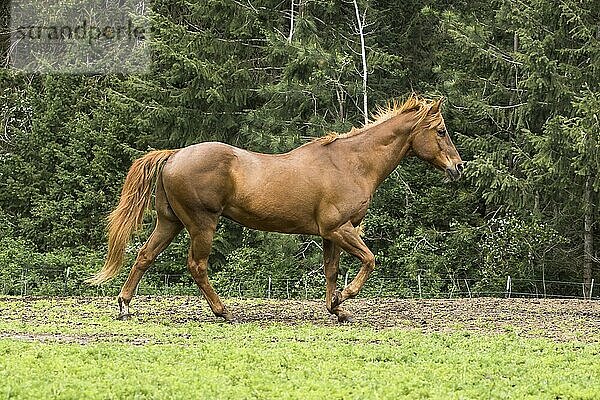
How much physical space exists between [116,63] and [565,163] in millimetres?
12381

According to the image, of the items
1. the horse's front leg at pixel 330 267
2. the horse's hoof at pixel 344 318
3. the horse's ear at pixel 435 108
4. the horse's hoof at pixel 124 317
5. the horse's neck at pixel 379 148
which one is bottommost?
the horse's hoof at pixel 124 317

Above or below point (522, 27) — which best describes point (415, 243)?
below

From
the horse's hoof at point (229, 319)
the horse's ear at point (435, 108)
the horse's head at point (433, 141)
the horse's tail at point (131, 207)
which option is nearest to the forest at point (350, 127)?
the horse's head at point (433, 141)

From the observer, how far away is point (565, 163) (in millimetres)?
15086

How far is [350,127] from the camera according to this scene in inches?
712

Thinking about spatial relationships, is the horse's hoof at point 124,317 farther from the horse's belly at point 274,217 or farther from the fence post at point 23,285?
the fence post at point 23,285

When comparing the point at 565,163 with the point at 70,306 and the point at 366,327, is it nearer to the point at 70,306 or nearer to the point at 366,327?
the point at 366,327

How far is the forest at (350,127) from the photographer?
53.1ft

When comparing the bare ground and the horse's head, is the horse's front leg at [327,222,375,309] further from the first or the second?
the horse's head

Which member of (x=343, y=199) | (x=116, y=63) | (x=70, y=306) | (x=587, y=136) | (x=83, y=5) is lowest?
(x=70, y=306)

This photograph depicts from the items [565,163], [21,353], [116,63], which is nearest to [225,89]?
[116,63]

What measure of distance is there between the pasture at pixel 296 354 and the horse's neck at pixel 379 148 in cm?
160

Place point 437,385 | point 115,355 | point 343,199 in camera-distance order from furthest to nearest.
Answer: point 343,199
point 115,355
point 437,385

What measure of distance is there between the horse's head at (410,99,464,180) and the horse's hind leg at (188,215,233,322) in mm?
2425
